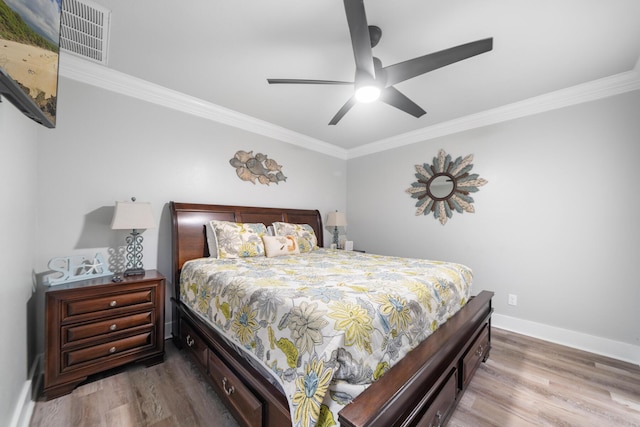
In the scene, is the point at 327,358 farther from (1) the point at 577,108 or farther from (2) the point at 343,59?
(1) the point at 577,108

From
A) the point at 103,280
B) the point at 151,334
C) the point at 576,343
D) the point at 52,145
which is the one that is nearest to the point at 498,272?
the point at 576,343

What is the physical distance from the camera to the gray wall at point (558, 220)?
7.84 ft

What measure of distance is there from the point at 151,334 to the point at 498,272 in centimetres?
371

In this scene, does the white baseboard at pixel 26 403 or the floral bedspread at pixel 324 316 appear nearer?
the floral bedspread at pixel 324 316

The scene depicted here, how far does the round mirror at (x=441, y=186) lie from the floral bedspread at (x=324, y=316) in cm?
164

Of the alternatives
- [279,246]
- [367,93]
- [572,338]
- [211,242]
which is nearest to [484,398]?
[572,338]

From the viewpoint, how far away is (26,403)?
63.0 inches

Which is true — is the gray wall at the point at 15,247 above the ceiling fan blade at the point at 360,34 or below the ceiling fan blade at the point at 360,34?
below

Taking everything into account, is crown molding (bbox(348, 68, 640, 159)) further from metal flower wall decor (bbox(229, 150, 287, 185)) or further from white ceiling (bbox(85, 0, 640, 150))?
metal flower wall decor (bbox(229, 150, 287, 185))

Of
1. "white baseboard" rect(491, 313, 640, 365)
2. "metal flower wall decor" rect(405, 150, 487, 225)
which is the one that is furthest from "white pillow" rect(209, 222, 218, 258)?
"white baseboard" rect(491, 313, 640, 365)

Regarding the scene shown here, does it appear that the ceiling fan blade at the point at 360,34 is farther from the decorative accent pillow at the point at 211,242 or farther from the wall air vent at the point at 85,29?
the decorative accent pillow at the point at 211,242

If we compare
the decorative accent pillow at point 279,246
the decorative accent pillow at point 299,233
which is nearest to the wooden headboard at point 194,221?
the decorative accent pillow at point 299,233

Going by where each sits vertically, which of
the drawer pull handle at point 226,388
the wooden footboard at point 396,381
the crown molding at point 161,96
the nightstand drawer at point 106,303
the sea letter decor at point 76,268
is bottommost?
the drawer pull handle at point 226,388

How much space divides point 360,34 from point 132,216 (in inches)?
88.9
